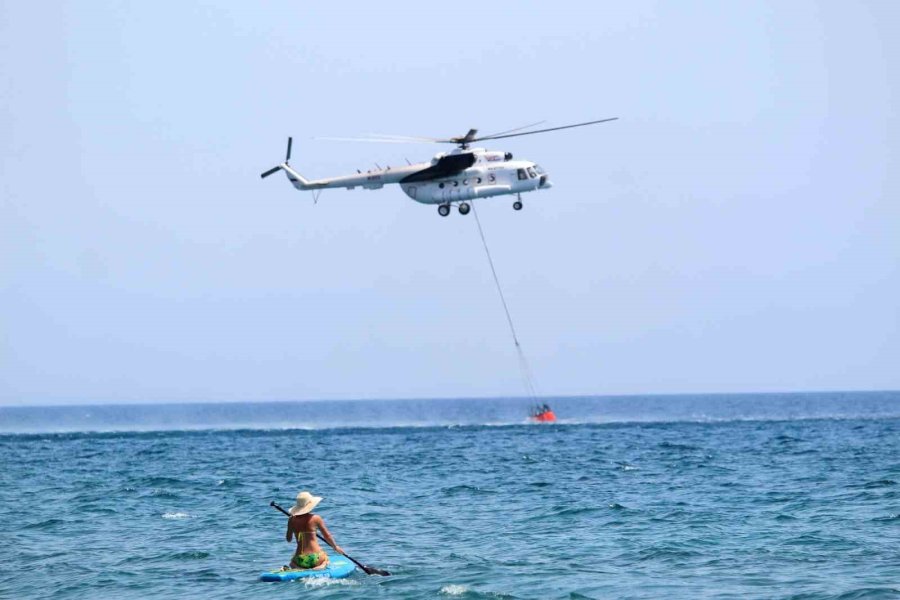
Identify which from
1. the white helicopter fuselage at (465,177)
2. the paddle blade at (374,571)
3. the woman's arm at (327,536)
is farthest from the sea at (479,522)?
the white helicopter fuselage at (465,177)

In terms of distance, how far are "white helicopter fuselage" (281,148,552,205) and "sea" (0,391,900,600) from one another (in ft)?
37.2

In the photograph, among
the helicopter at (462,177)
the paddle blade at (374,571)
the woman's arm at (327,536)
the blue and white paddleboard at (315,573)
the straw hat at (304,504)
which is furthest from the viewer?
the helicopter at (462,177)

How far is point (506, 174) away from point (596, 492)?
12.6 metres

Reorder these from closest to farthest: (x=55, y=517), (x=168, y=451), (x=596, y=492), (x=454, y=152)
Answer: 1. (x=55, y=517)
2. (x=596, y=492)
3. (x=454, y=152)
4. (x=168, y=451)

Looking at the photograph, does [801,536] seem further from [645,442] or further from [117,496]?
[645,442]

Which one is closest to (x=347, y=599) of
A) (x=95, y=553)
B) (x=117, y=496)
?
(x=95, y=553)

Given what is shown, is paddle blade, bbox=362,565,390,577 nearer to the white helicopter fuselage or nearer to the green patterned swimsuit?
the green patterned swimsuit

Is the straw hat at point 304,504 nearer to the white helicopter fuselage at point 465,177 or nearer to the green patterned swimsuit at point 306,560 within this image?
the green patterned swimsuit at point 306,560

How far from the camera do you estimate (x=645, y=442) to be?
73625mm

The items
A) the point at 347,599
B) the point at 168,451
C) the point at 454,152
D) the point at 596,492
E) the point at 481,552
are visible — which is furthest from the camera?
the point at 168,451

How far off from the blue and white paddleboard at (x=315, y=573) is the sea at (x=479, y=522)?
0.64 ft

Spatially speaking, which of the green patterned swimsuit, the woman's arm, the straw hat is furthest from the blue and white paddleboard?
the straw hat

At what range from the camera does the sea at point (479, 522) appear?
24.9 m

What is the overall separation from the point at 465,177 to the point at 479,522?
15.8 meters
